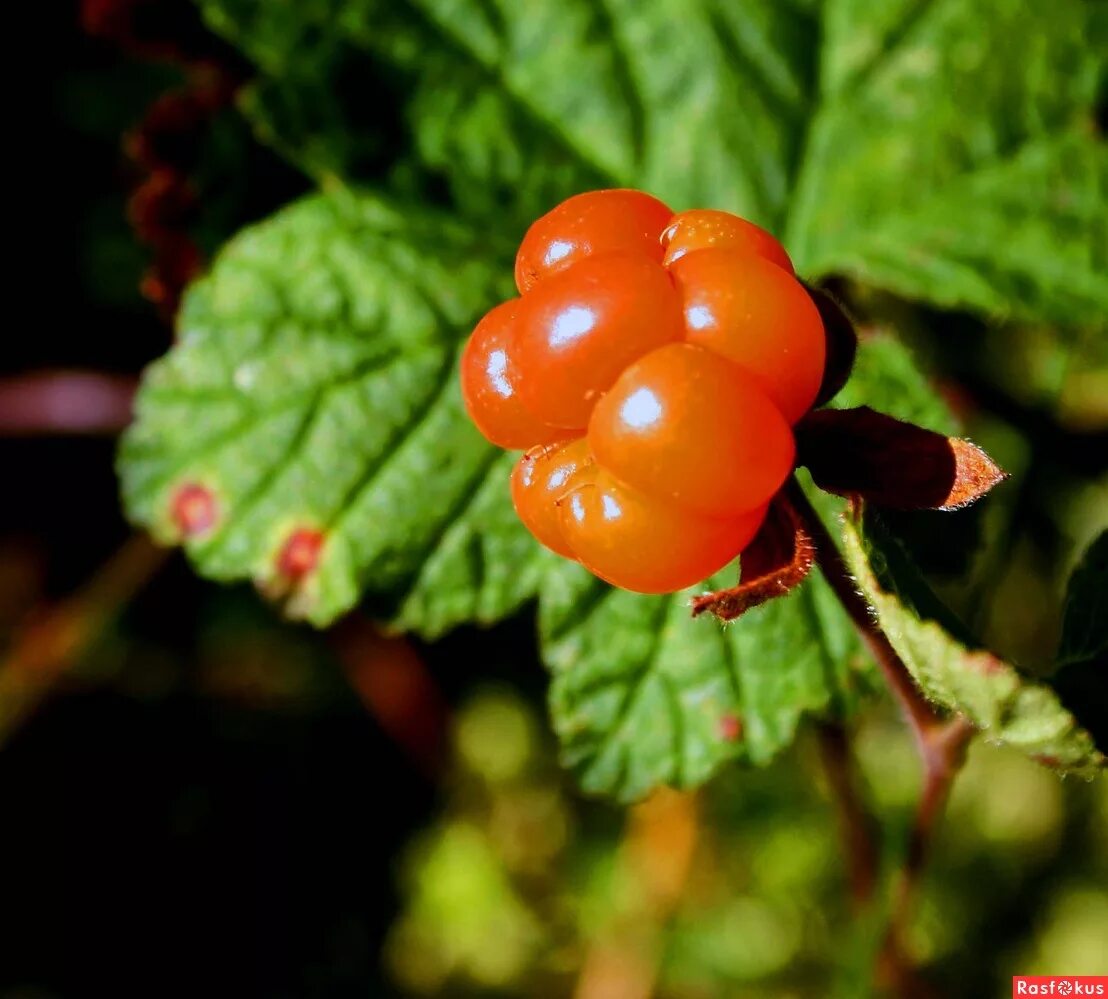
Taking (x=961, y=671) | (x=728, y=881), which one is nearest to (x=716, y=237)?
(x=961, y=671)

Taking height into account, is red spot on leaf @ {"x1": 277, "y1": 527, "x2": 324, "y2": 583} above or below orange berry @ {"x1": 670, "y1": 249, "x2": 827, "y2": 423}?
below

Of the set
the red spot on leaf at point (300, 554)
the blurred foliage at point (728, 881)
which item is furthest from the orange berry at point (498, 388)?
the blurred foliage at point (728, 881)

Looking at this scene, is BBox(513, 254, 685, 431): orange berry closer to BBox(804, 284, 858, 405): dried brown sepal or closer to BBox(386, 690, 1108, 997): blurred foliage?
BBox(804, 284, 858, 405): dried brown sepal

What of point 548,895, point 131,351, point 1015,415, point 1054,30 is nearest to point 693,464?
point 1054,30

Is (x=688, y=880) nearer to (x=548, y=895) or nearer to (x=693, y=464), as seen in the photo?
(x=548, y=895)

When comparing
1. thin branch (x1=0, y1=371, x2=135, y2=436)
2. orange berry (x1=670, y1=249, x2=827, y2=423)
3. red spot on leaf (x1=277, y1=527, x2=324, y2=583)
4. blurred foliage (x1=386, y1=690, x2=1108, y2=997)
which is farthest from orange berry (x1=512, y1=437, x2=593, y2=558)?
thin branch (x1=0, y1=371, x2=135, y2=436)
